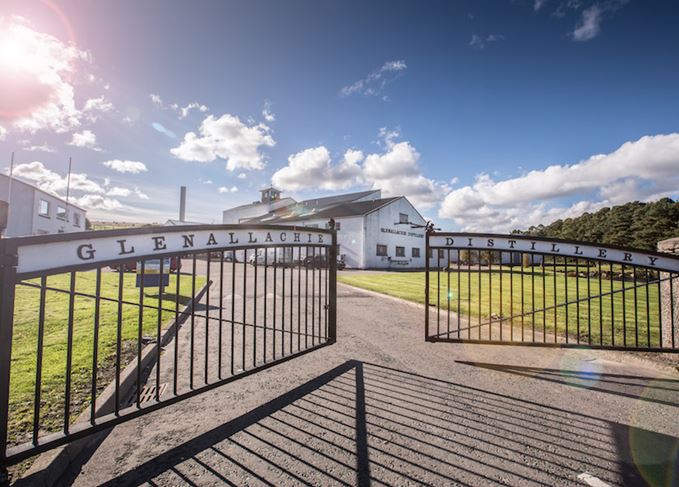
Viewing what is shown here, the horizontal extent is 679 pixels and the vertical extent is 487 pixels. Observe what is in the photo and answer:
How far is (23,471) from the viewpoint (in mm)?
2400

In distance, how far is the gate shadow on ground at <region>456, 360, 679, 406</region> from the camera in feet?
12.3

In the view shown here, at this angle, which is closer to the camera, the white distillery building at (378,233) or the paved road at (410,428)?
the paved road at (410,428)

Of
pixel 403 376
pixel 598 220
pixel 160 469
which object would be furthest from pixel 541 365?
pixel 598 220

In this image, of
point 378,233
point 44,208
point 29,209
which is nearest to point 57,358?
point 378,233

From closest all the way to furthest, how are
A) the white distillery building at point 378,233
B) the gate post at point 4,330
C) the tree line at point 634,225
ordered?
the gate post at point 4,330 < the white distillery building at point 378,233 < the tree line at point 634,225

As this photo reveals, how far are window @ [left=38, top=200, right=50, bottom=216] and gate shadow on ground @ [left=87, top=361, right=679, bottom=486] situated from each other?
43627 mm

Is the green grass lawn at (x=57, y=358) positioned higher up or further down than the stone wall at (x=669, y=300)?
further down

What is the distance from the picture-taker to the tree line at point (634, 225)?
144 ft

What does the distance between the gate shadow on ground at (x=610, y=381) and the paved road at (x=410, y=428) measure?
0.08ft

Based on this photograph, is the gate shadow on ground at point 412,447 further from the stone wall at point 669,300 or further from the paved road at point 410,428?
the stone wall at point 669,300

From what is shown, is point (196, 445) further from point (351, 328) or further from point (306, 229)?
point (351, 328)

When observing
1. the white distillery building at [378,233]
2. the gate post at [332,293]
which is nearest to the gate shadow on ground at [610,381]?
the gate post at [332,293]

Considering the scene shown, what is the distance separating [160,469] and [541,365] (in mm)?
4999

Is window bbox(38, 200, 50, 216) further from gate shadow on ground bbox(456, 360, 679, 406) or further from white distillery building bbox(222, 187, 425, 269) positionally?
gate shadow on ground bbox(456, 360, 679, 406)
